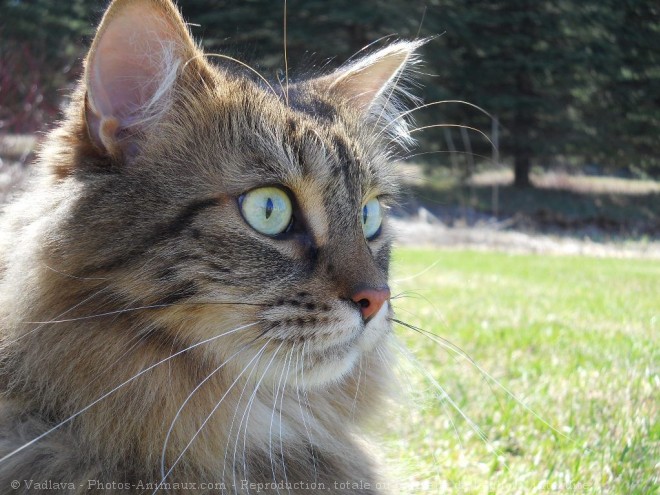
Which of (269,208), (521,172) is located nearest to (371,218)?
(269,208)

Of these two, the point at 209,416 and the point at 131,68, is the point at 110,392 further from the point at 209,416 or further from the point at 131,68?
the point at 131,68

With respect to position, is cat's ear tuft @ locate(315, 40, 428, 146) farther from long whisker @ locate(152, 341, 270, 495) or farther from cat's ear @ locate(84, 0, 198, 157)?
long whisker @ locate(152, 341, 270, 495)

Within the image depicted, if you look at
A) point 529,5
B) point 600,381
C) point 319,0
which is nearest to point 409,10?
point 319,0

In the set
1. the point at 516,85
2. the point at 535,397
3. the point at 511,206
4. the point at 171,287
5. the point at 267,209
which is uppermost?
the point at 267,209

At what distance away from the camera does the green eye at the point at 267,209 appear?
5.51 feet

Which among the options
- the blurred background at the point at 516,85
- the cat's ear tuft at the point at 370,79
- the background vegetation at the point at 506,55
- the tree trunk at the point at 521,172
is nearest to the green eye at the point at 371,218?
the cat's ear tuft at the point at 370,79

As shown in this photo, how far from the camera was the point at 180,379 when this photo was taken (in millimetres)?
1659

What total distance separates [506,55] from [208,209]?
1854 cm

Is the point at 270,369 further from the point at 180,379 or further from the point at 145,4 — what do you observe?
the point at 145,4

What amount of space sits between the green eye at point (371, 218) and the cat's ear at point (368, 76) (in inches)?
18.1

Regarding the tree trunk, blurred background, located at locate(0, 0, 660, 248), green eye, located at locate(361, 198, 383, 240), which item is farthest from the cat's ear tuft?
the tree trunk

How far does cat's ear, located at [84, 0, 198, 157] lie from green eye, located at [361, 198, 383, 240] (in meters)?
0.69

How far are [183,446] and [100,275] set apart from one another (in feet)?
1.55

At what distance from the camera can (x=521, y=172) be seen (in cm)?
1941
